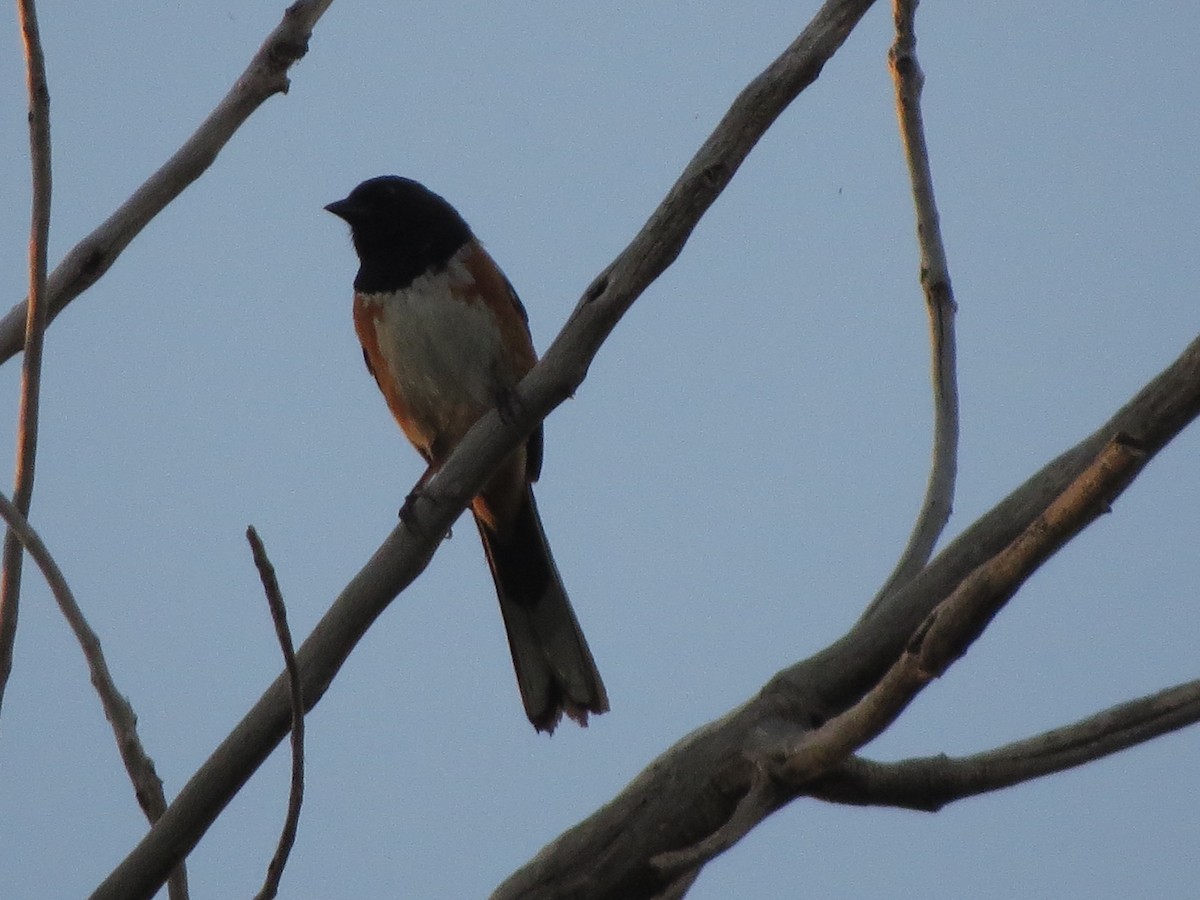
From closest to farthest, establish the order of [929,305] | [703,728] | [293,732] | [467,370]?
[293,732]
[703,728]
[929,305]
[467,370]

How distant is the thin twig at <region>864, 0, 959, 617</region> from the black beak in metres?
2.30

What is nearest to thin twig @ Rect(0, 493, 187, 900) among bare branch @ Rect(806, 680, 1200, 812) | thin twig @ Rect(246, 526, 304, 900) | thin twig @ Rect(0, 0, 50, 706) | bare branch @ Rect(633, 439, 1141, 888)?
thin twig @ Rect(0, 0, 50, 706)

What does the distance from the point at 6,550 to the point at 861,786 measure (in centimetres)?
158

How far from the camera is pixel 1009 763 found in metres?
2.42

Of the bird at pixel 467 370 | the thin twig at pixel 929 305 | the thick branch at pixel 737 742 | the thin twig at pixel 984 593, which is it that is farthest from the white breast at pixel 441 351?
the thin twig at pixel 984 593

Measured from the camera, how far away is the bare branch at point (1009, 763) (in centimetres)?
227

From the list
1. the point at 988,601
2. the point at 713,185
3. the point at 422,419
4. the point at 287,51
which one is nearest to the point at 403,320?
the point at 422,419

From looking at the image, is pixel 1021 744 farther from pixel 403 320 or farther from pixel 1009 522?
pixel 403 320

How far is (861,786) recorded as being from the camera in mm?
2684

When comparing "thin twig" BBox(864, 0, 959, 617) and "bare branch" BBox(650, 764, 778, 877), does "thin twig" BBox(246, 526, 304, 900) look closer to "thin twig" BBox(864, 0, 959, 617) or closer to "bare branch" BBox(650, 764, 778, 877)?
"bare branch" BBox(650, 764, 778, 877)

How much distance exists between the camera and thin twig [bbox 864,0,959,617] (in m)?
3.42

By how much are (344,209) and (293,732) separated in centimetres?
314

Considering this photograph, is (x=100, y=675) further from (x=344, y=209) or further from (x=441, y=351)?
(x=344, y=209)

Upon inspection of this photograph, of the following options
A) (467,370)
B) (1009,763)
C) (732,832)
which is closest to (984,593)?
(1009,763)
